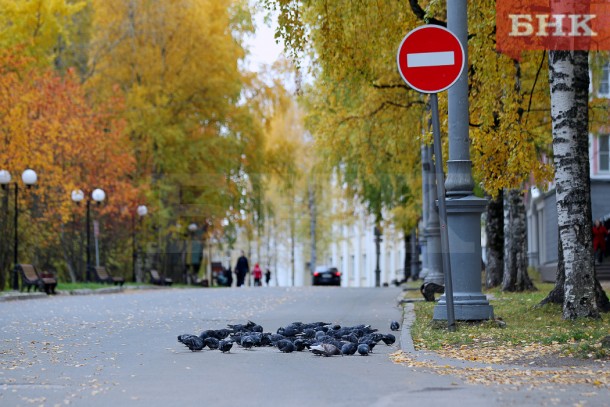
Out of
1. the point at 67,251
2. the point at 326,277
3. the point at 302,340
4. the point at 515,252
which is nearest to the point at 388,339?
the point at 302,340

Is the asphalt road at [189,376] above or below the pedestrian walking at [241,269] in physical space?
below

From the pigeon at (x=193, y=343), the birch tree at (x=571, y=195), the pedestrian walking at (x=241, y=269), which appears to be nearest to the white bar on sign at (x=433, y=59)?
the birch tree at (x=571, y=195)

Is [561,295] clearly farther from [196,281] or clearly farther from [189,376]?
[196,281]

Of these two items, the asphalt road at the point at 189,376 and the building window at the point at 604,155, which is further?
the building window at the point at 604,155

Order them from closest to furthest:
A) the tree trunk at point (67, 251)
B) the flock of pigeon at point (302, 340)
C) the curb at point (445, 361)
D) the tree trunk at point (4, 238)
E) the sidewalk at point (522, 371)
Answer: the sidewalk at point (522, 371)
the curb at point (445, 361)
the flock of pigeon at point (302, 340)
the tree trunk at point (4, 238)
the tree trunk at point (67, 251)

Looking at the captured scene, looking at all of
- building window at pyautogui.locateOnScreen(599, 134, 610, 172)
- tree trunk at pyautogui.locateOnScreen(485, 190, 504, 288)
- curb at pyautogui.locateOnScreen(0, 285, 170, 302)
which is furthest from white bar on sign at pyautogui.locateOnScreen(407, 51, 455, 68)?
building window at pyautogui.locateOnScreen(599, 134, 610, 172)

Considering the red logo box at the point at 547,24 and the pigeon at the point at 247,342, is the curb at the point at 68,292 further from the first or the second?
the pigeon at the point at 247,342

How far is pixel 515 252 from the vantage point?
27344 millimetres

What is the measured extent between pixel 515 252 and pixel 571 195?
13259 mm

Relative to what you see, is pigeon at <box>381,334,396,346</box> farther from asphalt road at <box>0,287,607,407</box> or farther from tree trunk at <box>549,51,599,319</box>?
tree trunk at <box>549,51,599,319</box>

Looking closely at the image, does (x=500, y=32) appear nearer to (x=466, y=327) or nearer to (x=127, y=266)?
(x=466, y=327)

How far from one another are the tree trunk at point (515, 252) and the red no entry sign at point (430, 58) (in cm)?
1509

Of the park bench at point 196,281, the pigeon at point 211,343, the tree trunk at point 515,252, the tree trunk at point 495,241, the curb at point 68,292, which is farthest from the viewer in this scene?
the park bench at point 196,281

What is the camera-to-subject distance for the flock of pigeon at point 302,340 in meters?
11.5
